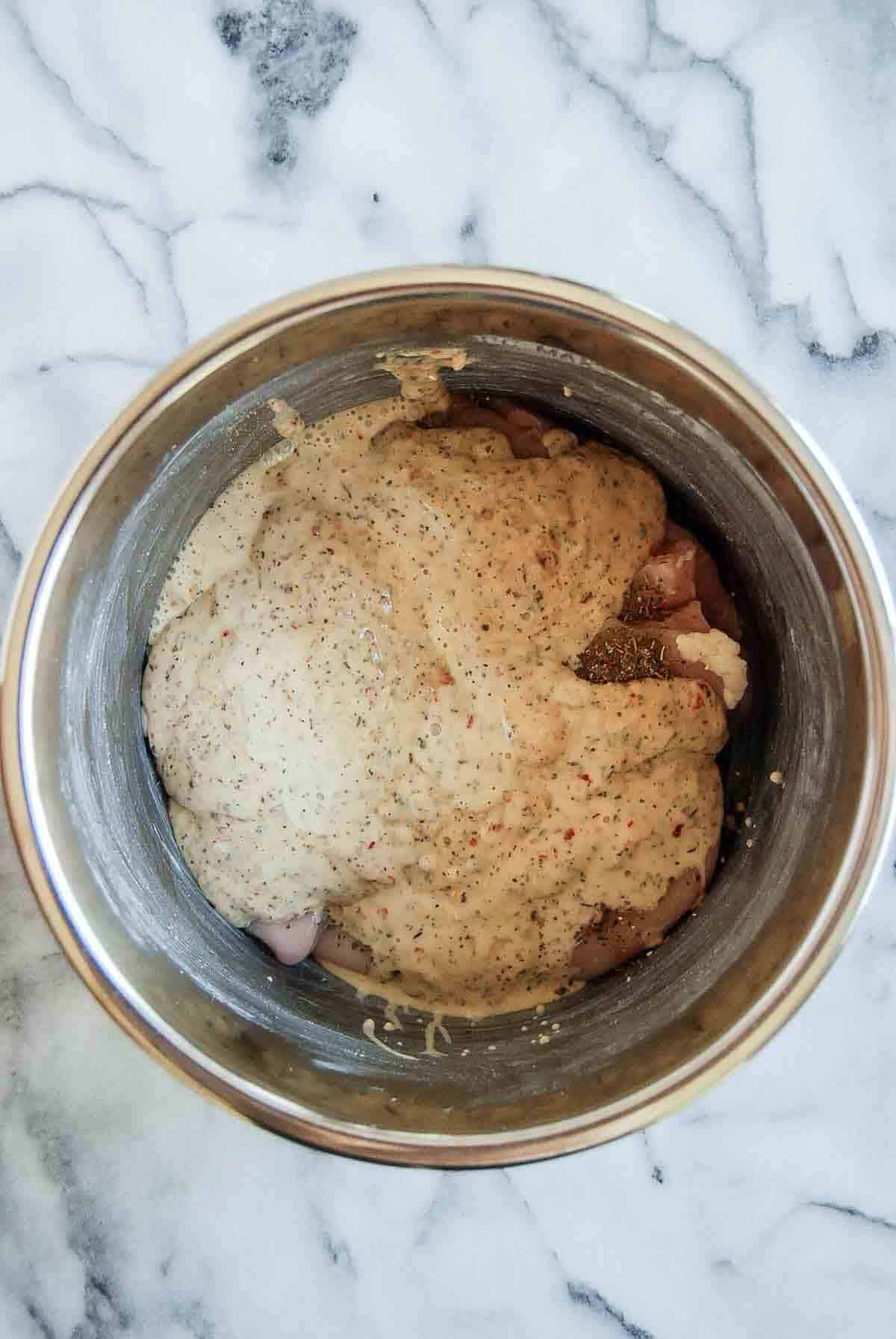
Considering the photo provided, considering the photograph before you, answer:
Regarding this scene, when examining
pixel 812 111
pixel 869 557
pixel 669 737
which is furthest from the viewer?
pixel 812 111

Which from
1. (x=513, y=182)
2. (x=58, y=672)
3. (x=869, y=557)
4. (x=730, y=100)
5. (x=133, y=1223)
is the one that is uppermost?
(x=730, y=100)

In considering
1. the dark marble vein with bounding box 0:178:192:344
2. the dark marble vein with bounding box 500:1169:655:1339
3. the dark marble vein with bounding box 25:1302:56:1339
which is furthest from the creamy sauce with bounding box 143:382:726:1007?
the dark marble vein with bounding box 25:1302:56:1339

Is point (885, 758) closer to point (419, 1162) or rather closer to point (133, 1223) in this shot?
point (419, 1162)

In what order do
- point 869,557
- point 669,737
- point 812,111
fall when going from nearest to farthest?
1. point 869,557
2. point 669,737
3. point 812,111

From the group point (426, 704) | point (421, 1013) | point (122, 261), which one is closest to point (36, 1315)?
point (421, 1013)

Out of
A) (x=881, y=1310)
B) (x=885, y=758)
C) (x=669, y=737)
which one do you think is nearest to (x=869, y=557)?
(x=885, y=758)

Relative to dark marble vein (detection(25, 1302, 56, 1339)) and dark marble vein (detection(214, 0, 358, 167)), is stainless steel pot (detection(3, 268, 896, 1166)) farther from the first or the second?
dark marble vein (detection(25, 1302, 56, 1339))
